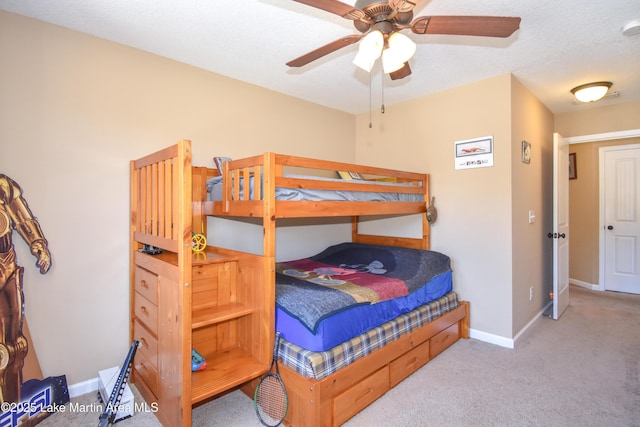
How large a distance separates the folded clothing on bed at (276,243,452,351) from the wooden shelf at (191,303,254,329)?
230 millimetres

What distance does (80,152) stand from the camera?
7.19ft

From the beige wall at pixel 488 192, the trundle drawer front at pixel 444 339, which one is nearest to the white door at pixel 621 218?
the beige wall at pixel 488 192

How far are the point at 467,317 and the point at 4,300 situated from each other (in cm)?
346

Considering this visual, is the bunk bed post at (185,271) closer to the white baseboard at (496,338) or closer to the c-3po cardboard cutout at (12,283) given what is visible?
the c-3po cardboard cutout at (12,283)

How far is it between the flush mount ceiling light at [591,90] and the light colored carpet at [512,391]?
2303 mm

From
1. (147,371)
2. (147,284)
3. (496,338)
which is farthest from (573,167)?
(147,371)

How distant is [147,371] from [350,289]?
4.64ft

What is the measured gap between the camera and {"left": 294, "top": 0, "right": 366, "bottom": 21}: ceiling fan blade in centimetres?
136

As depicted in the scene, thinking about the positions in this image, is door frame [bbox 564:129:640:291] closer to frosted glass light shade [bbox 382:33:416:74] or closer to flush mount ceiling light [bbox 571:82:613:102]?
flush mount ceiling light [bbox 571:82:613:102]

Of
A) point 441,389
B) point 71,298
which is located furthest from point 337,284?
point 71,298

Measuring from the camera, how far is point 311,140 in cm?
366

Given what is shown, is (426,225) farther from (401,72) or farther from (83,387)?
(83,387)

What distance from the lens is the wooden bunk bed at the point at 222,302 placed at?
1650mm

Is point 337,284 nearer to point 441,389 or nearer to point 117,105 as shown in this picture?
point 441,389
